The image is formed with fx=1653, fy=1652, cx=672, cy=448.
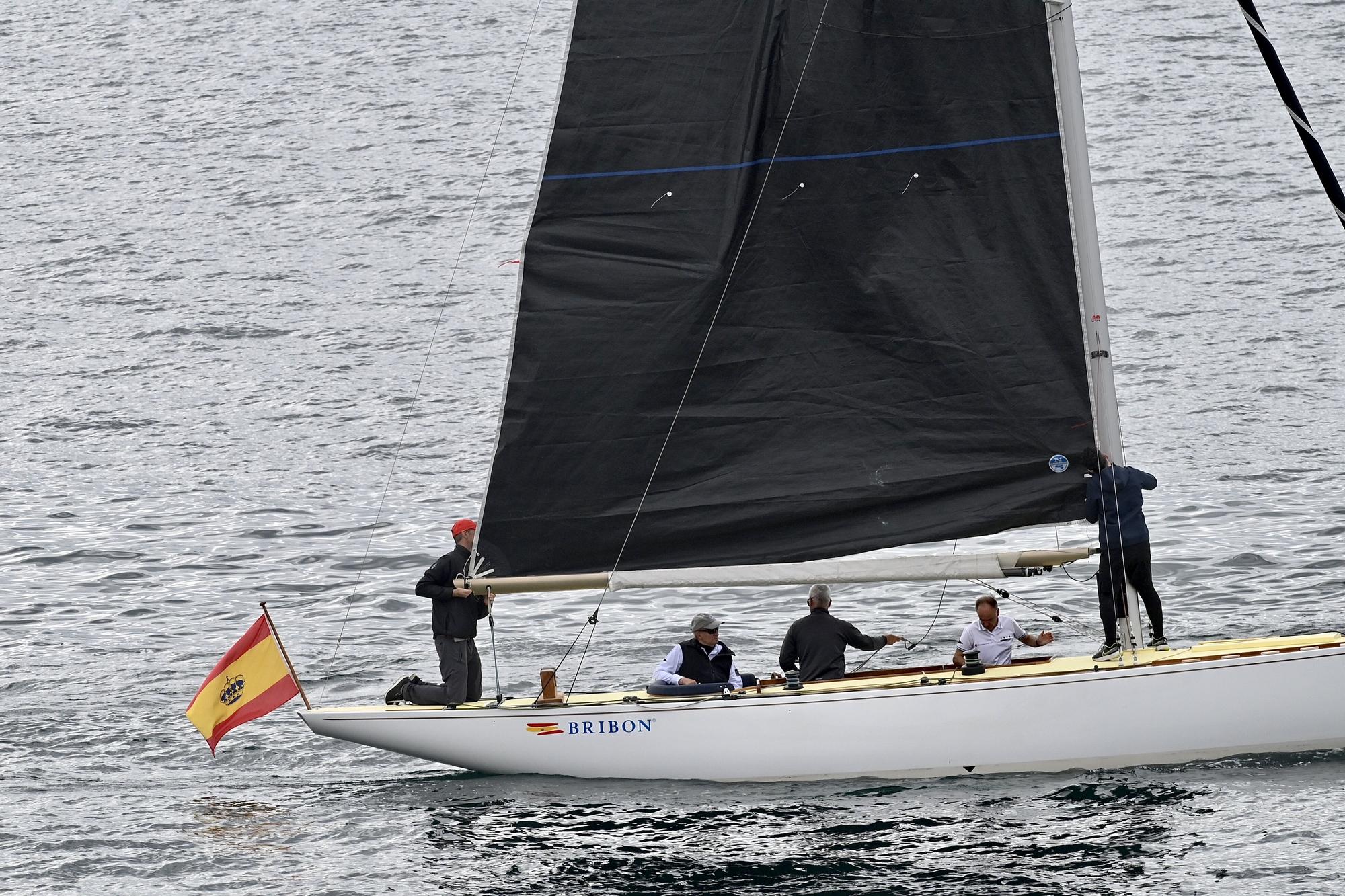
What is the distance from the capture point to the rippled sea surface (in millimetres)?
15328

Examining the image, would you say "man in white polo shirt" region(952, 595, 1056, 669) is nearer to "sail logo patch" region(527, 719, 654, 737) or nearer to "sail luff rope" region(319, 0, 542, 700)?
"sail logo patch" region(527, 719, 654, 737)

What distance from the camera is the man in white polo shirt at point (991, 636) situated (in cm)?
1745

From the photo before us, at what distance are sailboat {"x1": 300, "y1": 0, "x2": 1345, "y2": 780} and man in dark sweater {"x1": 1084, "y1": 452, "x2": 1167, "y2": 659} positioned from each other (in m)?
0.19

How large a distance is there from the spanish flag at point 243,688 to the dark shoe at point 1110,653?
8199 mm

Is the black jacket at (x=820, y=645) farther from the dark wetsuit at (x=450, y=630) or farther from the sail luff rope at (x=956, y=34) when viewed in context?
the sail luff rope at (x=956, y=34)

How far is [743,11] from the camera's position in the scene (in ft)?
51.9

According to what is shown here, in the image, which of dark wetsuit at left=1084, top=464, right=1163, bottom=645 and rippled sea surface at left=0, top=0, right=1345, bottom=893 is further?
dark wetsuit at left=1084, top=464, right=1163, bottom=645

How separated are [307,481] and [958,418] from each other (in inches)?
704

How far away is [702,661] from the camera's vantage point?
17078 mm

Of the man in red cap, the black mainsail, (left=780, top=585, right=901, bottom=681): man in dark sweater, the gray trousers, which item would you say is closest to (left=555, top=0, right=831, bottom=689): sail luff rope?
the black mainsail

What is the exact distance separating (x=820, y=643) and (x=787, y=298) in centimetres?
363

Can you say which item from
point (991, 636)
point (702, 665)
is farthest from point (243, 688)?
point (991, 636)

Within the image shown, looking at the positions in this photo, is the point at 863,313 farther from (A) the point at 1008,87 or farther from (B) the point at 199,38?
(B) the point at 199,38

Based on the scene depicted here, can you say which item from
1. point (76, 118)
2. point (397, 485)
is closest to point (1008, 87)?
point (397, 485)
